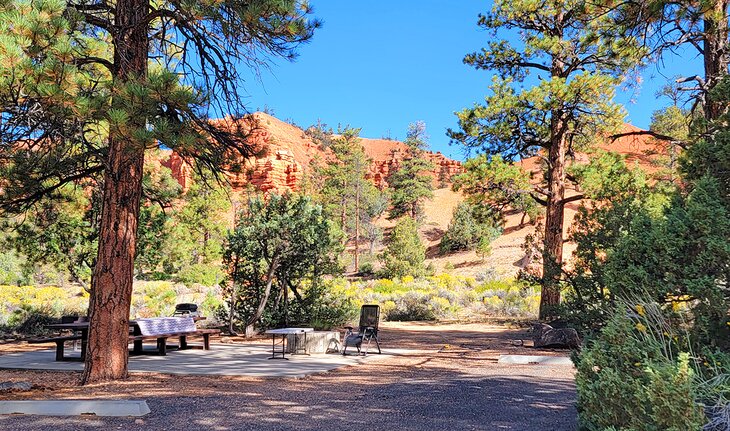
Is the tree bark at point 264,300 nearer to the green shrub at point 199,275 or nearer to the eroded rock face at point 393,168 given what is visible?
the green shrub at point 199,275

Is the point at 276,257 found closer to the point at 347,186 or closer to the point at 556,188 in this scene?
the point at 556,188

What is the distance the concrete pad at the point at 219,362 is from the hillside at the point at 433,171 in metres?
2.63

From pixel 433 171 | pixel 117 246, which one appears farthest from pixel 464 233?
pixel 117 246

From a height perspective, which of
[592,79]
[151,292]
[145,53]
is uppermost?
[592,79]

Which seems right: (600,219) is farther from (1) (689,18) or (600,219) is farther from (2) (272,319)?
(2) (272,319)

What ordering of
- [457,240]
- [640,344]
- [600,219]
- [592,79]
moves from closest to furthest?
[640,344]
[600,219]
[592,79]
[457,240]

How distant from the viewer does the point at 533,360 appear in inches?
364

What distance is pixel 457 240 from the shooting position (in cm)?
4828

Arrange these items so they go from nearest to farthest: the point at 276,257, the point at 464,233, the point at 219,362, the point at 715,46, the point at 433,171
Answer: the point at 219,362
the point at 715,46
the point at 276,257
the point at 464,233
the point at 433,171

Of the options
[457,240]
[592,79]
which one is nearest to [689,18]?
[592,79]

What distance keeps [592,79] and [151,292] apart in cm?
1985

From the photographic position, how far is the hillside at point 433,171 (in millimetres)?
9070

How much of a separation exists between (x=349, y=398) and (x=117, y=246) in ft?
11.4

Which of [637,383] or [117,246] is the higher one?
[117,246]
